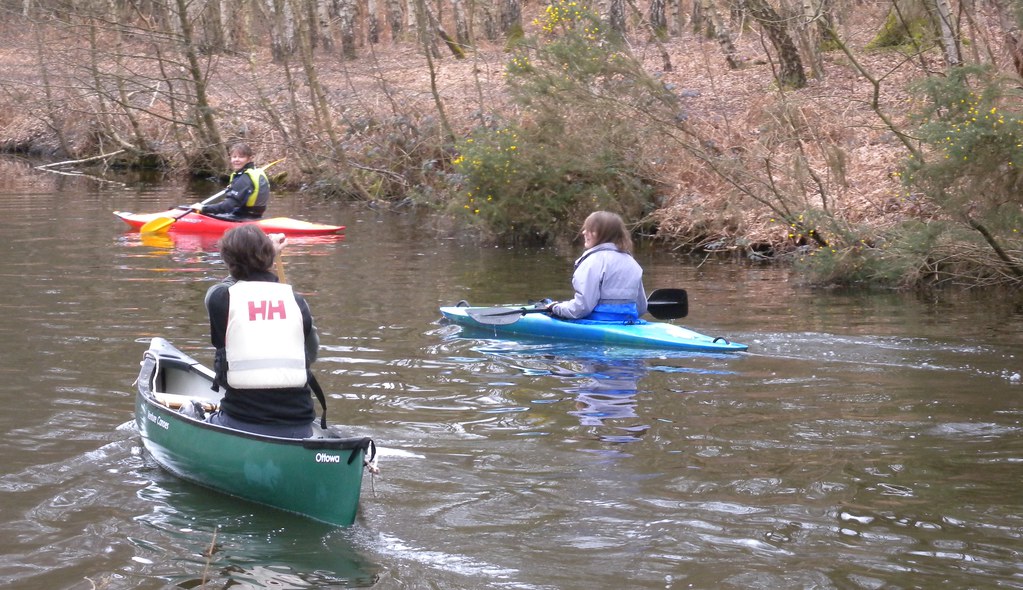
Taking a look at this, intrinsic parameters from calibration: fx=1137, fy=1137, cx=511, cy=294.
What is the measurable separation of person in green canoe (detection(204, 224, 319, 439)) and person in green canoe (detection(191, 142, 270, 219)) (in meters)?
9.41

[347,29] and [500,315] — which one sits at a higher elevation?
[347,29]

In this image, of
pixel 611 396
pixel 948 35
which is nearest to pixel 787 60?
pixel 948 35

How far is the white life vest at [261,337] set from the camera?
5004 millimetres

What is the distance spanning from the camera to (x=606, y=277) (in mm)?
8609

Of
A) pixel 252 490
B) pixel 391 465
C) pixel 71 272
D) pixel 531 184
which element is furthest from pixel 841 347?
pixel 71 272

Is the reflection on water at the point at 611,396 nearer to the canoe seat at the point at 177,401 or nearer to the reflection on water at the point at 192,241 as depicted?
the canoe seat at the point at 177,401

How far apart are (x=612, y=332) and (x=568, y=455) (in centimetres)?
282

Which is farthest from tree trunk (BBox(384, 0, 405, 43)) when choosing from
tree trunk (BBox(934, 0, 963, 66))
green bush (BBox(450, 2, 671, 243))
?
tree trunk (BBox(934, 0, 963, 66))

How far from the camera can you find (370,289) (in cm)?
1145

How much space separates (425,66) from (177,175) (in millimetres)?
6123

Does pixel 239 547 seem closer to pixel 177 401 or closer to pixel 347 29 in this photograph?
pixel 177 401

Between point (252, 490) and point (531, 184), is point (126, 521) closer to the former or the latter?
point (252, 490)

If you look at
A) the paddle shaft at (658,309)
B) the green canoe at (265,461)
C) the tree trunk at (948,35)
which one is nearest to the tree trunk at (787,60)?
the tree trunk at (948,35)

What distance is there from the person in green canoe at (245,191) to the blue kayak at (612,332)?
19.7ft
